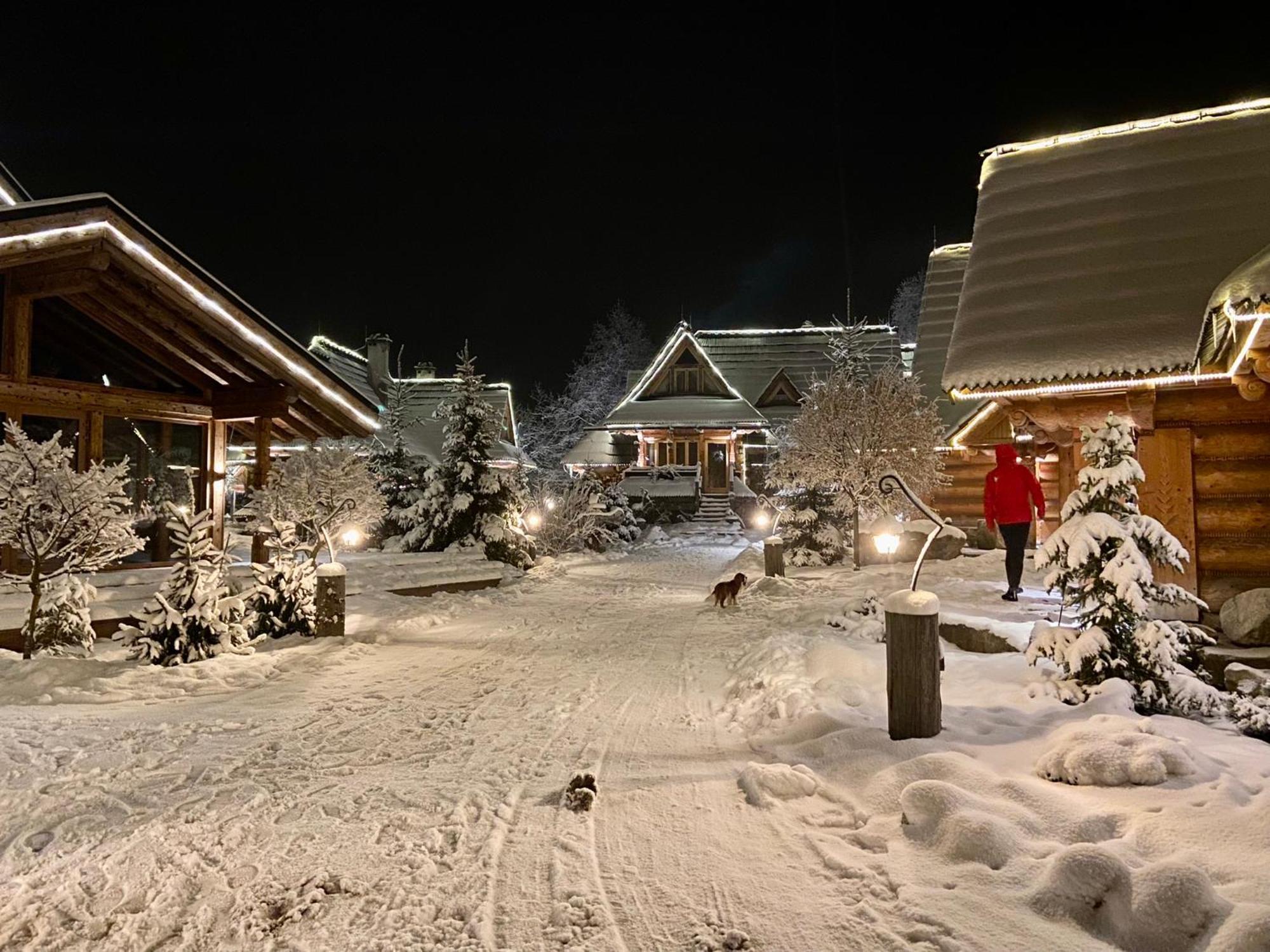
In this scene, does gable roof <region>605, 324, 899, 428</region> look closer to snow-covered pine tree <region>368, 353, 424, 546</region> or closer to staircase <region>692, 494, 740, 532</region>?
staircase <region>692, 494, 740, 532</region>

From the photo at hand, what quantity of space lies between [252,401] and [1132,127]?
14264 millimetres

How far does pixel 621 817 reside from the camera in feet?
11.8

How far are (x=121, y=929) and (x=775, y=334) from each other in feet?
135

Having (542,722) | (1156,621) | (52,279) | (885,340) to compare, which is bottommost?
(542,722)

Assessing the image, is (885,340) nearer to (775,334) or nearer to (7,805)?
(775,334)

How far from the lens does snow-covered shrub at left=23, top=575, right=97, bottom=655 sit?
6.80 metres

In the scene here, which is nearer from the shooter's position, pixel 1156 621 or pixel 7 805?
pixel 7 805

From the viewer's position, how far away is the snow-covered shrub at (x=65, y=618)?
680 centimetres

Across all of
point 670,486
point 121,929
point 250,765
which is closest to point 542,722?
point 250,765

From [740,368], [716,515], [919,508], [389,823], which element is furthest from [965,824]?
[740,368]

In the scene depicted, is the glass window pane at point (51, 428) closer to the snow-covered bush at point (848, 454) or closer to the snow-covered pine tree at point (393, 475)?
the snow-covered pine tree at point (393, 475)

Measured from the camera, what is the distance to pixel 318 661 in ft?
24.2

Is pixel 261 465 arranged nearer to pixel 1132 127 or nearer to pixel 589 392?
pixel 1132 127

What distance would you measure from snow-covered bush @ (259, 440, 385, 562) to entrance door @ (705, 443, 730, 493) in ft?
71.9
